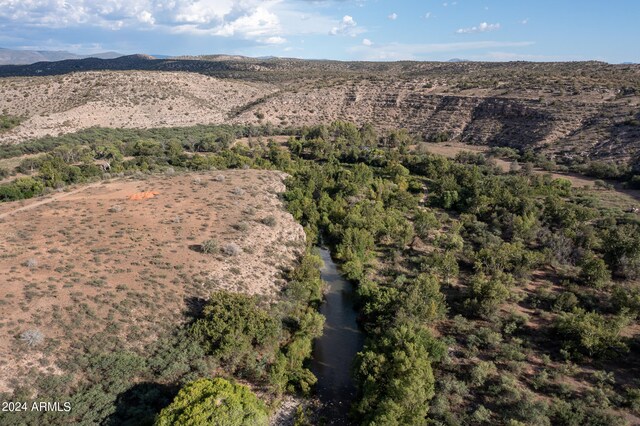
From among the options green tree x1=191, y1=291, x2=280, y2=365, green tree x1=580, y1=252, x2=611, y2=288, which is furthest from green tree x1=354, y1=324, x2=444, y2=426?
green tree x1=580, y1=252, x2=611, y2=288

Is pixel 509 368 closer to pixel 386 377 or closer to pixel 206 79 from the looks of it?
pixel 386 377

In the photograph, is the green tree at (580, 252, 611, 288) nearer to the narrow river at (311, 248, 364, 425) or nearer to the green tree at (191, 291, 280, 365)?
the narrow river at (311, 248, 364, 425)

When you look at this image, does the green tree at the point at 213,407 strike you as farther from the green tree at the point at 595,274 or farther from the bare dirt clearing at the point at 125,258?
the green tree at the point at 595,274

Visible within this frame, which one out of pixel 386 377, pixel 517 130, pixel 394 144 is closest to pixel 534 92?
pixel 517 130

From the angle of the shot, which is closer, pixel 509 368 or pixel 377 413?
pixel 377 413

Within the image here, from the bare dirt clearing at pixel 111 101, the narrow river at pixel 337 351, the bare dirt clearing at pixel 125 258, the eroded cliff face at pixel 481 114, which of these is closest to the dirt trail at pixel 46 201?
the bare dirt clearing at pixel 125 258
